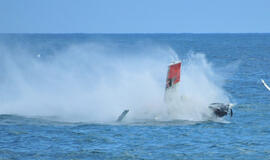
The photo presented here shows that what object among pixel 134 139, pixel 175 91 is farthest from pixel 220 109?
pixel 134 139

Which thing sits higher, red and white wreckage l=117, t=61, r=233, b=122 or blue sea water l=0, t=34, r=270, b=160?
red and white wreckage l=117, t=61, r=233, b=122

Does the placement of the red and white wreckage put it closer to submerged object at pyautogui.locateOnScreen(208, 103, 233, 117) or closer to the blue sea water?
submerged object at pyautogui.locateOnScreen(208, 103, 233, 117)

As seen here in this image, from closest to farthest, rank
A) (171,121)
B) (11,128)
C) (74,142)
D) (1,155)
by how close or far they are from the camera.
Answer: (1,155)
(74,142)
(11,128)
(171,121)

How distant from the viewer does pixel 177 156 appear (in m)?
23.7

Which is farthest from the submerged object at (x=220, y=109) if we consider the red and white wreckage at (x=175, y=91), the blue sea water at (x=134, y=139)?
the blue sea water at (x=134, y=139)

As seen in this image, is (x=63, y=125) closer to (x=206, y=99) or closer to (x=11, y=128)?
(x=11, y=128)

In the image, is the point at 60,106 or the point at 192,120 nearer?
the point at 192,120

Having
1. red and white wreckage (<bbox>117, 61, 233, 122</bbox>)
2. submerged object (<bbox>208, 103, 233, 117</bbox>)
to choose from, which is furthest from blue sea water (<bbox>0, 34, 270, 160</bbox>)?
red and white wreckage (<bbox>117, 61, 233, 122</bbox>)

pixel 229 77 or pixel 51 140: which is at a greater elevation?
pixel 229 77

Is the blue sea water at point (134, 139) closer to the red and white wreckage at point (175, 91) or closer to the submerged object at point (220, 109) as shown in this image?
the submerged object at point (220, 109)

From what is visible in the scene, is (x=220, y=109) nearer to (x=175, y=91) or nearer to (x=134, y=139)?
(x=175, y=91)

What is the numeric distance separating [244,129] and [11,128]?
1264 cm

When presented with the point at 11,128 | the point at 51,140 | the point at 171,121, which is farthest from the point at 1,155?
the point at 171,121

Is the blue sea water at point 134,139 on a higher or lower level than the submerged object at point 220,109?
lower
